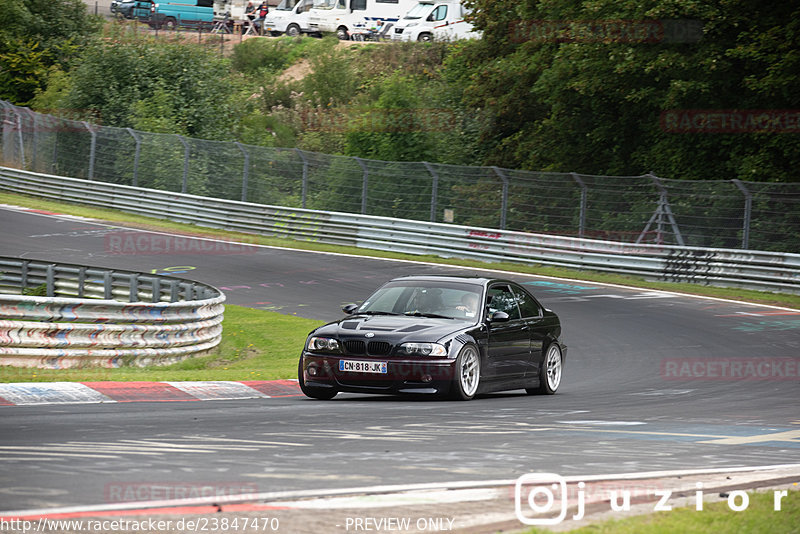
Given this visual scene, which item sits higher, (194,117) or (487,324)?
(194,117)

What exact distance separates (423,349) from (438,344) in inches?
6.5

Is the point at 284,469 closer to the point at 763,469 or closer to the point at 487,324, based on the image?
the point at 763,469

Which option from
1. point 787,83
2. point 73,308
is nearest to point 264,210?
point 787,83

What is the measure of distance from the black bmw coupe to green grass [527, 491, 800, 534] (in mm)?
5734

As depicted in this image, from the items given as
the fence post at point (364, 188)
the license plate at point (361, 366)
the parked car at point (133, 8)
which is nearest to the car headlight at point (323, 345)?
the license plate at point (361, 366)

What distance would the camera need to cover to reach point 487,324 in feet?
39.5

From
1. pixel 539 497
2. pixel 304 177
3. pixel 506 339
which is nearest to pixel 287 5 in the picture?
pixel 304 177

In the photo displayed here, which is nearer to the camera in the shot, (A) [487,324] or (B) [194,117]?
(A) [487,324]

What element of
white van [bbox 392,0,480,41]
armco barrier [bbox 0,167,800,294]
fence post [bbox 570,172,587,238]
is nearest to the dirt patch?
white van [bbox 392,0,480,41]

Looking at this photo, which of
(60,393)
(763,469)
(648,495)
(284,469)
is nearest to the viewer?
(648,495)

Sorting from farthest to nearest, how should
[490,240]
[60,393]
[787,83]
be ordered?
[490,240] → [787,83] → [60,393]

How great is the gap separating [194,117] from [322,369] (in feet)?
110

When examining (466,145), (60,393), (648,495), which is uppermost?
(466,145)

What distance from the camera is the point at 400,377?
11.2 metres
